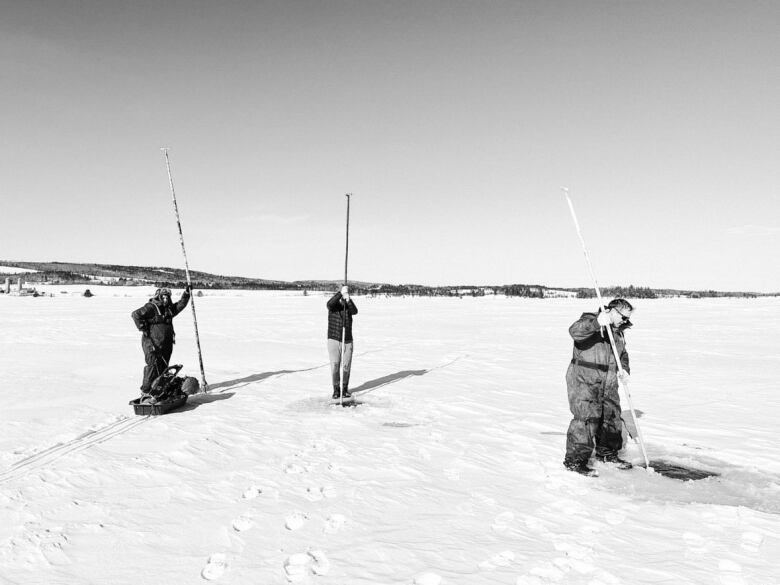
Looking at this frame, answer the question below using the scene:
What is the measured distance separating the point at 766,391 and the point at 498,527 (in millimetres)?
9234

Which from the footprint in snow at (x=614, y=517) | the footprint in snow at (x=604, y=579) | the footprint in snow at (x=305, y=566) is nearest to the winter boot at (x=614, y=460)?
the footprint in snow at (x=614, y=517)

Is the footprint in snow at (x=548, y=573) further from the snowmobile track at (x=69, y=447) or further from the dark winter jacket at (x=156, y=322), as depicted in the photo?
the dark winter jacket at (x=156, y=322)

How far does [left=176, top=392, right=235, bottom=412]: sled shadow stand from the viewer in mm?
8584

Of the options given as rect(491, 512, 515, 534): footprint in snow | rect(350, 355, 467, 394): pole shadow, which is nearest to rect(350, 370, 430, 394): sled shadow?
rect(350, 355, 467, 394): pole shadow

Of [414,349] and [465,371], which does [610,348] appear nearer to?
[465,371]

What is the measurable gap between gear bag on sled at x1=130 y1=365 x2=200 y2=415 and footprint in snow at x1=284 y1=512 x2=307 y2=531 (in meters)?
4.21

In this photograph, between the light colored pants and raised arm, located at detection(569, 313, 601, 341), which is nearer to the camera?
raised arm, located at detection(569, 313, 601, 341)

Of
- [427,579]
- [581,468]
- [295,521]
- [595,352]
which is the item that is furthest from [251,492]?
[595,352]

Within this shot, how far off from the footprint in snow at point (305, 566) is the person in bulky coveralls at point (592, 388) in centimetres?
320

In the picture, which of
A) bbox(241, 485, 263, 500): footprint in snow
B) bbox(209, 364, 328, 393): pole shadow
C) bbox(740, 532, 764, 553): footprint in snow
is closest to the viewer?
bbox(740, 532, 764, 553): footprint in snow

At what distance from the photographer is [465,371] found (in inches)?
513

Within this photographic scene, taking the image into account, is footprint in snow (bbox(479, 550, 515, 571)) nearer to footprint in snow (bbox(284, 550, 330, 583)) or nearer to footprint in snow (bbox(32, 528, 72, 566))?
footprint in snow (bbox(284, 550, 330, 583))

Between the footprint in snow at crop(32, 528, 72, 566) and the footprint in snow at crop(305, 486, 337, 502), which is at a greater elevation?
the footprint in snow at crop(32, 528, 72, 566)

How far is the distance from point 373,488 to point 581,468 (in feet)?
7.63
